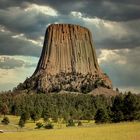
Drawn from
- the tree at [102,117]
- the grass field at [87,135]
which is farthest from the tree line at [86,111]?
the grass field at [87,135]

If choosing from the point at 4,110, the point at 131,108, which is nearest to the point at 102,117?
the point at 131,108

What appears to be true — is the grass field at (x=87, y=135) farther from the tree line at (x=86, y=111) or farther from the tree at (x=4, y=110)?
the tree at (x=4, y=110)

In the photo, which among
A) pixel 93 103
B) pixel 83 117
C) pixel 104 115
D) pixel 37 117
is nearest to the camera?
pixel 104 115

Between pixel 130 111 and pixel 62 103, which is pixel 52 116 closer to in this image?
pixel 62 103

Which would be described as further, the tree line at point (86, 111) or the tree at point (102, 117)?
the tree at point (102, 117)

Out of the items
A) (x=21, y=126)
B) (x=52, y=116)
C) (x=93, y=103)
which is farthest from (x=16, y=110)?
(x=21, y=126)

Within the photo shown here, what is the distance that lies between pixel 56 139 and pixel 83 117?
4736 inches

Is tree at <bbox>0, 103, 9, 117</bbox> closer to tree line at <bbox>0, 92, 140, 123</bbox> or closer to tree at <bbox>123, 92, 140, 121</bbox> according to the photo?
tree line at <bbox>0, 92, 140, 123</bbox>

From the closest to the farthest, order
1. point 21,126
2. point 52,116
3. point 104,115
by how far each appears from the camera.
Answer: point 104,115 → point 21,126 → point 52,116

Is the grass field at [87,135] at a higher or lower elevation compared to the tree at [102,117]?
lower

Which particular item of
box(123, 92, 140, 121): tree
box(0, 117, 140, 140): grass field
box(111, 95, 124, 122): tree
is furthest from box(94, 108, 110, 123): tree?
box(0, 117, 140, 140): grass field

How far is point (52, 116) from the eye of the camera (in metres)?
147

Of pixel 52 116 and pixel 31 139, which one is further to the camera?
pixel 52 116

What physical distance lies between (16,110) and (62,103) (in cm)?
3483
